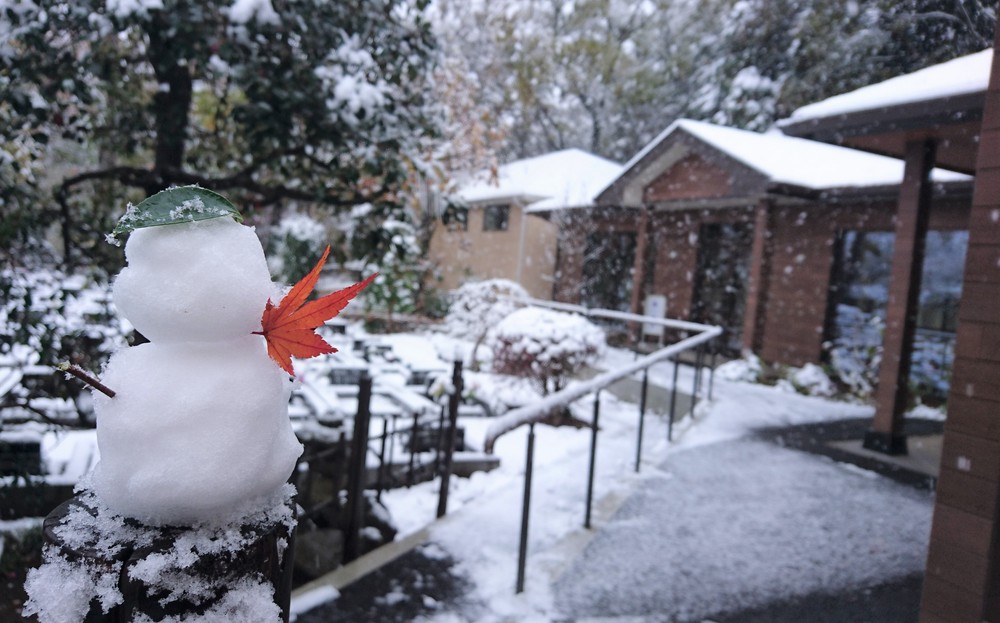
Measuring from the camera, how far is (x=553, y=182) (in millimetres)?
16172

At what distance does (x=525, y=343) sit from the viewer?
24.6ft

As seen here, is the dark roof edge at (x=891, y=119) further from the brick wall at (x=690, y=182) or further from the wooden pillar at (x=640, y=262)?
the wooden pillar at (x=640, y=262)

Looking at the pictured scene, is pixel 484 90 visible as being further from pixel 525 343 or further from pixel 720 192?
pixel 525 343

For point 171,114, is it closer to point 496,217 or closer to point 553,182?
point 553,182

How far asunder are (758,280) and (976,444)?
8353mm

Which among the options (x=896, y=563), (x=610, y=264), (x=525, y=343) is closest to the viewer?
(x=896, y=563)

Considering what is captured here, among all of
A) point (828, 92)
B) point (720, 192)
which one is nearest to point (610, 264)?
point (720, 192)

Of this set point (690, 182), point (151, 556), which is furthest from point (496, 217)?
point (151, 556)

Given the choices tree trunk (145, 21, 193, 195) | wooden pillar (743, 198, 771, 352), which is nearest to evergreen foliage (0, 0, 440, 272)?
tree trunk (145, 21, 193, 195)

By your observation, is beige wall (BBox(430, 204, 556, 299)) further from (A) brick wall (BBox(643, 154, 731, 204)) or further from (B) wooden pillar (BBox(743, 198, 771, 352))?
(B) wooden pillar (BBox(743, 198, 771, 352))

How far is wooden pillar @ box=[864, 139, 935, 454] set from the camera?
5199 millimetres

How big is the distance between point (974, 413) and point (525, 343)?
5586 mm

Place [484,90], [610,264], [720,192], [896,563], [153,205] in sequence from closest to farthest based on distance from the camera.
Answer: [153,205] < [896,563] < [720,192] < [610,264] < [484,90]

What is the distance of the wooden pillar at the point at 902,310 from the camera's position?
17.1 ft
